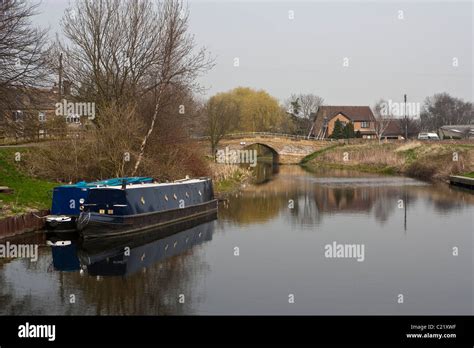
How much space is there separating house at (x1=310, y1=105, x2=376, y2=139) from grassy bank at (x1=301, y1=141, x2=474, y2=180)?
2426 centimetres

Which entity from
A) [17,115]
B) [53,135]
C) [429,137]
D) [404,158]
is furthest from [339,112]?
[17,115]

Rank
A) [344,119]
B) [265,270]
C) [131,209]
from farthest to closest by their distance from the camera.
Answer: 1. [344,119]
2. [131,209]
3. [265,270]

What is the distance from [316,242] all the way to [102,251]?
245 inches

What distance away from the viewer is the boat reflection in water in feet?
52.5

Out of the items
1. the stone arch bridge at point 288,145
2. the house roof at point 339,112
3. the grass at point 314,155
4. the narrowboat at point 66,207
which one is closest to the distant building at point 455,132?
the grass at point 314,155

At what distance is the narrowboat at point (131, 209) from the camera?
18391 mm

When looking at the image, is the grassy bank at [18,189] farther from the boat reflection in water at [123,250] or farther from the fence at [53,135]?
the boat reflection in water at [123,250]

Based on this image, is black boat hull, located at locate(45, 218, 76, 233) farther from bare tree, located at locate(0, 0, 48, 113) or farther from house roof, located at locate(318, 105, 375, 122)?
house roof, located at locate(318, 105, 375, 122)

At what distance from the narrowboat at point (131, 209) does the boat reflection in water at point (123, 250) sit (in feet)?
0.90

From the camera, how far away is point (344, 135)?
78.8 m

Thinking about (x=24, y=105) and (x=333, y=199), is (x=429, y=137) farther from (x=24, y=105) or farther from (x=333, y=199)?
(x=24, y=105)

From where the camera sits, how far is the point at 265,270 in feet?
51.5

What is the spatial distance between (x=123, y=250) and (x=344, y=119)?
7709 cm

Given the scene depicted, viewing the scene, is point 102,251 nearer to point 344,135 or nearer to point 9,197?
point 9,197
